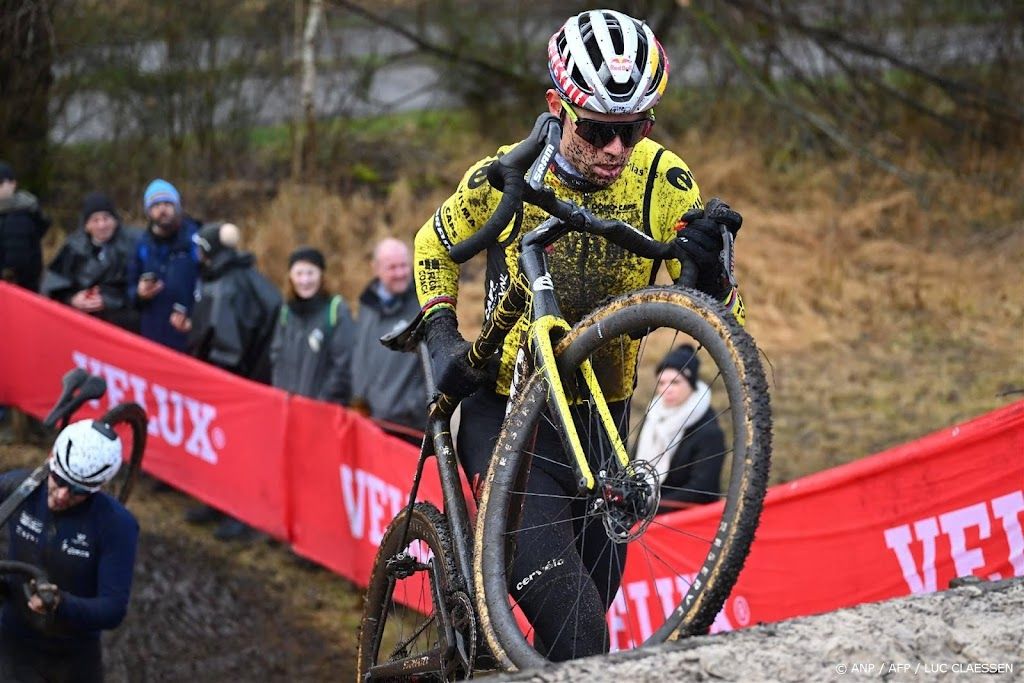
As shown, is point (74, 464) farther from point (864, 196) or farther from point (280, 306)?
point (864, 196)

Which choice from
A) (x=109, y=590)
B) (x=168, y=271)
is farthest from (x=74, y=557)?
(x=168, y=271)

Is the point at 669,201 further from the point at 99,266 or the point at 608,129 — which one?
the point at 99,266

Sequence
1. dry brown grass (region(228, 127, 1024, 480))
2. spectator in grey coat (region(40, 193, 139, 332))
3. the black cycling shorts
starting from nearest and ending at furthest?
1. the black cycling shorts
2. spectator in grey coat (region(40, 193, 139, 332))
3. dry brown grass (region(228, 127, 1024, 480))

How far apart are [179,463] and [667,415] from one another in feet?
13.2

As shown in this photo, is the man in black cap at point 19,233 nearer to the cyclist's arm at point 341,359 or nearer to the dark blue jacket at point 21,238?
the dark blue jacket at point 21,238

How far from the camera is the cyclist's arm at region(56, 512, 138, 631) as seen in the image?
5902mm

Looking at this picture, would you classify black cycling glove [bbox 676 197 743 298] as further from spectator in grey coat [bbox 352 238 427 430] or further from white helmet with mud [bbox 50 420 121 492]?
spectator in grey coat [bbox 352 238 427 430]

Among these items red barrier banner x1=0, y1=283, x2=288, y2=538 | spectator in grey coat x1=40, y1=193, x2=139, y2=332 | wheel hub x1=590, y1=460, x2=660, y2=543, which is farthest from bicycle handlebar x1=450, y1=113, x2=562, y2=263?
spectator in grey coat x1=40, y1=193, x2=139, y2=332

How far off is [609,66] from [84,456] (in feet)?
11.4

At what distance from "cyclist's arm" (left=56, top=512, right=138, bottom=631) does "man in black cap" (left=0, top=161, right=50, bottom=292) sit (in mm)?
5211

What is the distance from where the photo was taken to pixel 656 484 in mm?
3234

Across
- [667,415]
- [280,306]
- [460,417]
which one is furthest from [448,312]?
[280,306]

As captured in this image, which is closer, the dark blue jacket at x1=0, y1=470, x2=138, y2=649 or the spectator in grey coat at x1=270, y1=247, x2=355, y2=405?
the dark blue jacket at x1=0, y1=470, x2=138, y2=649

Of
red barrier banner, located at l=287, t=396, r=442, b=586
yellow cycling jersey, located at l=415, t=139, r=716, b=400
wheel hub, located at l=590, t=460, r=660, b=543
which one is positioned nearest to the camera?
wheel hub, located at l=590, t=460, r=660, b=543
